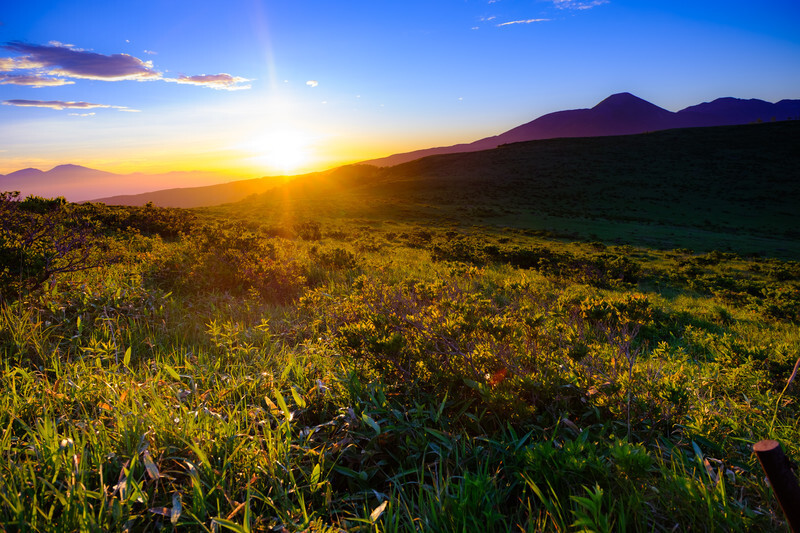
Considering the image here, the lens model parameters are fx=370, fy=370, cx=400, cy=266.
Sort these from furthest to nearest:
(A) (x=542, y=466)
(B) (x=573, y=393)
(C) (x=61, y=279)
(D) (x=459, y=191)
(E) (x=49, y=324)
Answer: (D) (x=459, y=191)
(C) (x=61, y=279)
(E) (x=49, y=324)
(B) (x=573, y=393)
(A) (x=542, y=466)

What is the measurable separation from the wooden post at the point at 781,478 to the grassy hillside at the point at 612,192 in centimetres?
3637

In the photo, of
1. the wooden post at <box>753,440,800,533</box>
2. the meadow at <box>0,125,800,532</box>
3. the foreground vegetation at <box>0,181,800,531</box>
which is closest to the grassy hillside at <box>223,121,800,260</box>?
the meadow at <box>0,125,800,532</box>

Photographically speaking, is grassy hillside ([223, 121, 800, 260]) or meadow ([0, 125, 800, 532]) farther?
grassy hillside ([223, 121, 800, 260])

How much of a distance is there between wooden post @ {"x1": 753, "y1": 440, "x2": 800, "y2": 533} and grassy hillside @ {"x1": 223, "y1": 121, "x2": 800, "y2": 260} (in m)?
36.4

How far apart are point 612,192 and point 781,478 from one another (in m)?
77.3

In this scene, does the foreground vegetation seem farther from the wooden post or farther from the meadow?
the wooden post

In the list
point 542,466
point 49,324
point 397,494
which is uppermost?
point 49,324

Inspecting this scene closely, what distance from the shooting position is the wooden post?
39.2 inches

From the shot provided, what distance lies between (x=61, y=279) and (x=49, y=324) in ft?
5.26

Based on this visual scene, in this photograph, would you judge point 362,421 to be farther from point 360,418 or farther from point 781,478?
point 781,478

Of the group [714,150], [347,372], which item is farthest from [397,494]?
[714,150]

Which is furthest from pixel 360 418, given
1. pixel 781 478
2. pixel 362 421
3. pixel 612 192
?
pixel 612 192

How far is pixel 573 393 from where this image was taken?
2.84 metres

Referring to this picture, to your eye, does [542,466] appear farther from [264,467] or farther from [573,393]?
[264,467]
